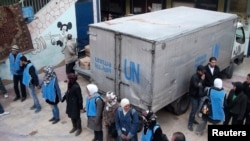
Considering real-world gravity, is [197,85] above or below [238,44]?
below

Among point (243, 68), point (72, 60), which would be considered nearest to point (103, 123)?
point (72, 60)

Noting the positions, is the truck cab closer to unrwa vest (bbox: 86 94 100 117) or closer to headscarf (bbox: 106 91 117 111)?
headscarf (bbox: 106 91 117 111)

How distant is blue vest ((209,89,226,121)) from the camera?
6789 mm

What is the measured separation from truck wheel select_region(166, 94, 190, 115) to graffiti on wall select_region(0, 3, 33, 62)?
224 inches

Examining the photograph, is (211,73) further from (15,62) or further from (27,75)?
(15,62)

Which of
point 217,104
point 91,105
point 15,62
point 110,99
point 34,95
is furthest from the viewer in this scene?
point 15,62

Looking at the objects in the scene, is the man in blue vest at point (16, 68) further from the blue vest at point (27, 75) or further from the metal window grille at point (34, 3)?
the metal window grille at point (34, 3)

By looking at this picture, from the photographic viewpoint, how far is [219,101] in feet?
22.4

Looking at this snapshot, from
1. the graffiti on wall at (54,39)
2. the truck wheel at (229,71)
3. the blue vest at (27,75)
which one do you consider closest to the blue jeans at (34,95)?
the blue vest at (27,75)

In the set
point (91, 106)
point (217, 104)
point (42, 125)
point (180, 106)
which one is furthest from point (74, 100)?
point (217, 104)

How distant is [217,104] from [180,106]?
177 cm

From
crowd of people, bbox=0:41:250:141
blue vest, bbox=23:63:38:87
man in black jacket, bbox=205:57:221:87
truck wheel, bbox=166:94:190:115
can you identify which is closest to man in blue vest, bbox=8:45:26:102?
blue vest, bbox=23:63:38:87

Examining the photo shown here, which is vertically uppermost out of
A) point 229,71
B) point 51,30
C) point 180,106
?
point 51,30

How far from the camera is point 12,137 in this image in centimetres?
779
